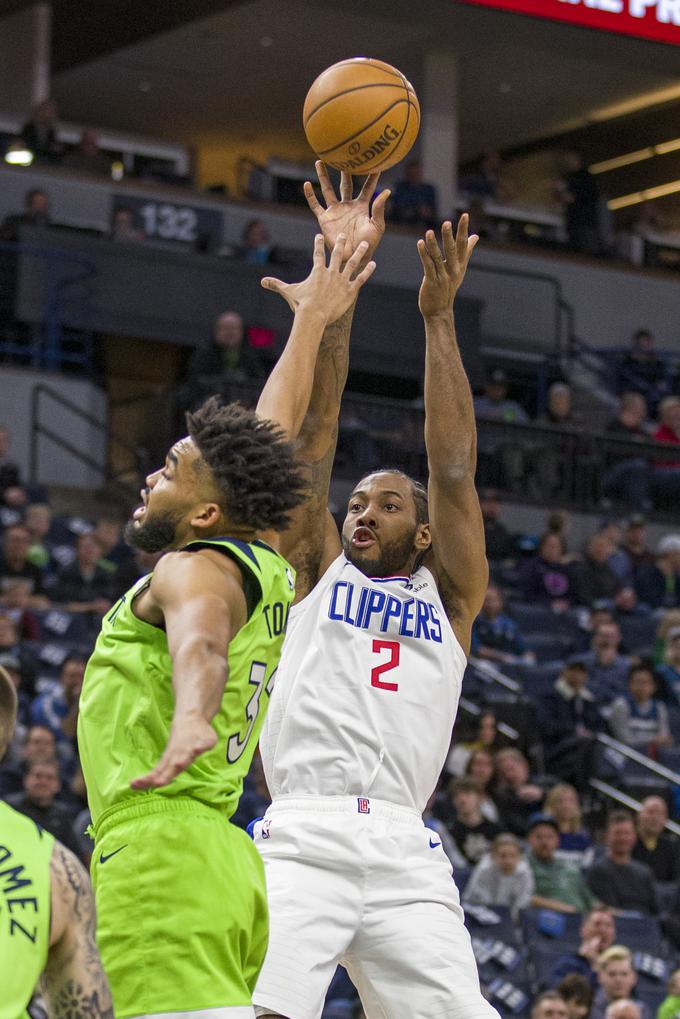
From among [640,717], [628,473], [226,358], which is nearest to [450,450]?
[640,717]

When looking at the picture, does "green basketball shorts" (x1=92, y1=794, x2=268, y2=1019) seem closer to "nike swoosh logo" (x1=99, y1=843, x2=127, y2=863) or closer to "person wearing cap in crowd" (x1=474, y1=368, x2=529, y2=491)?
"nike swoosh logo" (x1=99, y1=843, x2=127, y2=863)

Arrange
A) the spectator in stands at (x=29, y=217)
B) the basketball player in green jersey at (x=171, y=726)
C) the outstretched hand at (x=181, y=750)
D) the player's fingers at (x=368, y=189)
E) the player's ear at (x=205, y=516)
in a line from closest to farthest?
the outstretched hand at (x=181, y=750) < the basketball player in green jersey at (x=171, y=726) < the player's ear at (x=205, y=516) < the player's fingers at (x=368, y=189) < the spectator in stands at (x=29, y=217)

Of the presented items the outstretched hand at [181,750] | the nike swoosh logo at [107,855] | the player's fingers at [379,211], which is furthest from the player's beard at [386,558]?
the outstretched hand at [181,750]

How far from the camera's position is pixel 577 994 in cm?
918

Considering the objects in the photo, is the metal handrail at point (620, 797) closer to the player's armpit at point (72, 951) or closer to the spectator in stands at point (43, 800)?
the spectator in stands at point (43, 800)

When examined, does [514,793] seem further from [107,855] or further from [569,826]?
[107,855]

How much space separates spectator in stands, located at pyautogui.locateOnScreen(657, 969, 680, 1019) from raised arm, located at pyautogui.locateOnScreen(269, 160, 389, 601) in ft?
17.4

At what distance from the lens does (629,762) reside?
13.1 m

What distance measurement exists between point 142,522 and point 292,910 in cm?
128

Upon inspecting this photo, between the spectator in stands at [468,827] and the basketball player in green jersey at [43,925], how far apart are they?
8.01 m

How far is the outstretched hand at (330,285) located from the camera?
4832 millimetres

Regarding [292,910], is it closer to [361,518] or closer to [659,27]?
[361,518]

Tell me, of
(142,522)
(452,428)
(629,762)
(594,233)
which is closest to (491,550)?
(629,762)

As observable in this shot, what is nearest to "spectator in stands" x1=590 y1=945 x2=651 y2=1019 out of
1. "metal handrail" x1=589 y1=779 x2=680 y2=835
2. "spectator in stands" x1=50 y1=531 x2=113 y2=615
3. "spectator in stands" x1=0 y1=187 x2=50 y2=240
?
"metal handrail" x1=589 y1=779 x2=680 y2=835
